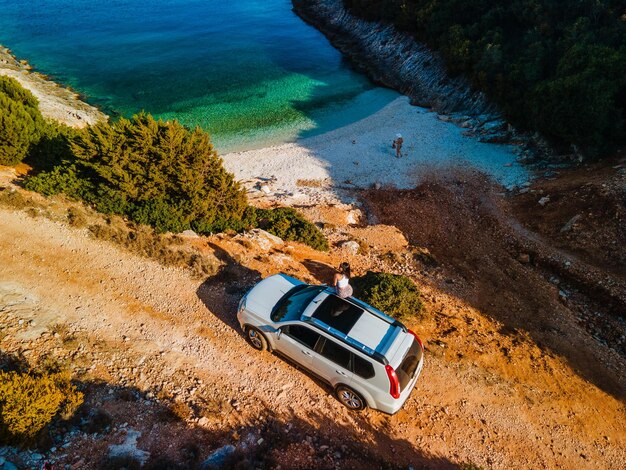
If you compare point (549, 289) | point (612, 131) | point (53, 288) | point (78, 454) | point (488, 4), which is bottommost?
point (549, 289)

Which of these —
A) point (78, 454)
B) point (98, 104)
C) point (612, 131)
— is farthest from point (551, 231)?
point (98, 104)

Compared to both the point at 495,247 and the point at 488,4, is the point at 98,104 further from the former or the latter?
the point at 488,4

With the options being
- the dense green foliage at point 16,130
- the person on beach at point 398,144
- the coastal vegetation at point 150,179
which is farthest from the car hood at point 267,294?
the person on beach at point 398,144

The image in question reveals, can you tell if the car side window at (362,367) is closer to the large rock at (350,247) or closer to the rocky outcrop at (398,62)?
the large rock at (350,247)

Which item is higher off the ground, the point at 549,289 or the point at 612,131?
the point at 612,131

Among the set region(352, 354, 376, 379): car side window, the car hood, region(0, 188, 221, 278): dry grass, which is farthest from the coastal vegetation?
region(352, 354, 376, 379): car side window

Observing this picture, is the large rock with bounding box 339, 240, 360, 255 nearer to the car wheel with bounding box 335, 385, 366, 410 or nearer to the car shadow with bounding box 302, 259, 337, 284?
the car shadow with bounding box 302, 259, 337, 284
